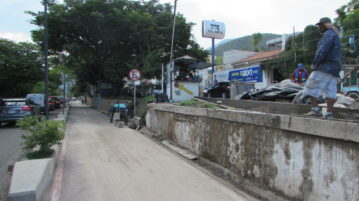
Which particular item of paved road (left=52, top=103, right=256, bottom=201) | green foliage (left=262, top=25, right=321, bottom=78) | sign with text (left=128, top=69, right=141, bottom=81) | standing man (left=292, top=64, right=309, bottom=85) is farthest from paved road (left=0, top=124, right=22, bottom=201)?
green foliage (left=262, top=25, right=321, bottom=78)

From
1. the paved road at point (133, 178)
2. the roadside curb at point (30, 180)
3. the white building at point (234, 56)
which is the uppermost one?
the white building at point (234, 56)

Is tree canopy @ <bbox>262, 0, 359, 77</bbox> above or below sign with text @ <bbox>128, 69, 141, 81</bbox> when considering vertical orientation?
above

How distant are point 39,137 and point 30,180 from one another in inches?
70.2

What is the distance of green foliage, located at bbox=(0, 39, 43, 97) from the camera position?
26984 millimetres

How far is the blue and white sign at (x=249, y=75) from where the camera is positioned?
984cm

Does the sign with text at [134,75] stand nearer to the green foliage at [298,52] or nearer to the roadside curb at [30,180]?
the roadside curb at [30,180]

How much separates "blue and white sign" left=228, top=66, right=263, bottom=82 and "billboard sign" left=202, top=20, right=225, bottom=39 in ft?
34.9

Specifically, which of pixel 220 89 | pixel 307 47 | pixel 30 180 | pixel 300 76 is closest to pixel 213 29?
pixel 220 89

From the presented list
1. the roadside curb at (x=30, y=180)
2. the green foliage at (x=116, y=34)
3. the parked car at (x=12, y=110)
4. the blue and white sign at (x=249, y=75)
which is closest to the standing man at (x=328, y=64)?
the roadside curb at (x=30, y=180)

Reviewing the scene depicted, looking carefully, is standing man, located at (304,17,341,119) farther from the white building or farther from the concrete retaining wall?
the white building

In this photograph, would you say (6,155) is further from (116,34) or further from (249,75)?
(116,34)

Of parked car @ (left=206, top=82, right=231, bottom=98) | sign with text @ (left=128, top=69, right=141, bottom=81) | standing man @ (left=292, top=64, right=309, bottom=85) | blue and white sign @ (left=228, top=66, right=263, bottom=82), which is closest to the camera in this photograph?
standing man @ (left=292, top=64, right=309, bottom=85)

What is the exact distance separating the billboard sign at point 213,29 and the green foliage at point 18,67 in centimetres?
2083

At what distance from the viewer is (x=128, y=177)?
483 centimetres
